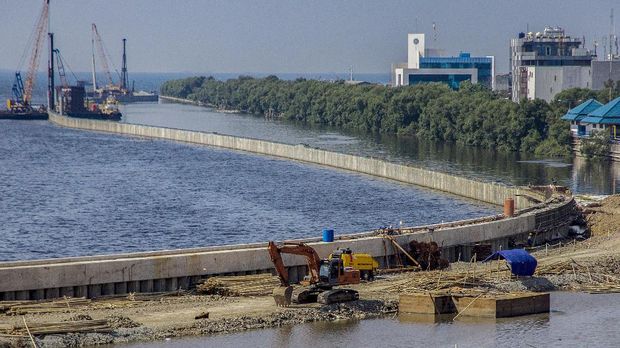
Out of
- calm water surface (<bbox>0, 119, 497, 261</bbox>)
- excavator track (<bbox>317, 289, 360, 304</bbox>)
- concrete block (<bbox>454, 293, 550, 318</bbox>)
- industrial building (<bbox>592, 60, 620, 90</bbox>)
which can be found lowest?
calm water surface (<bbox>0, 119, 497, 261</bbox>)

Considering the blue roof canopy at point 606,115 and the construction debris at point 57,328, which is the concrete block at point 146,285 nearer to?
the construction debris at point 57,328

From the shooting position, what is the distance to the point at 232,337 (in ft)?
145

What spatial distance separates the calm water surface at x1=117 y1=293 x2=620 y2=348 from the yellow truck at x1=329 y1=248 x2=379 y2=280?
13.8 feet

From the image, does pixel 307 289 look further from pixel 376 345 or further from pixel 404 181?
pixel 404 181

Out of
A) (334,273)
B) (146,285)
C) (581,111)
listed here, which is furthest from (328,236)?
(581,111)

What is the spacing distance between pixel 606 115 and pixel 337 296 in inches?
3545

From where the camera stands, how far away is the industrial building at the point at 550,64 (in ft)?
596

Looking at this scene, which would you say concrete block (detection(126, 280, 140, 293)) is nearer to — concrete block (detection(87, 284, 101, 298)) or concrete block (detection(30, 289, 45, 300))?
concrete block (detection(87, 284, 101, 298))

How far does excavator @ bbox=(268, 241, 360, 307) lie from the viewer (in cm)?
4784

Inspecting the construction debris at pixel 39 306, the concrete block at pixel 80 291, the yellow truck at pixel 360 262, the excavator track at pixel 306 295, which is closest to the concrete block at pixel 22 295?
the construction debris at pixel 39 306

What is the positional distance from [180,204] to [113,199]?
22.7 ft

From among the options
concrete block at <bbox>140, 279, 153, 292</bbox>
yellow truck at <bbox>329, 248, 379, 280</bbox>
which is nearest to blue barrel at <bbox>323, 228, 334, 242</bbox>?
yellow truck at <bbox>329, 248, 379, 280</bbox>

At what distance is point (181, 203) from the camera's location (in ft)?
321

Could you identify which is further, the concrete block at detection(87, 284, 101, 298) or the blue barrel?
the blue barrel
